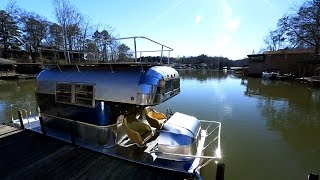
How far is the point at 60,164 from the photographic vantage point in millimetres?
6070

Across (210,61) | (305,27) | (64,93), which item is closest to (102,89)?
(64,93)

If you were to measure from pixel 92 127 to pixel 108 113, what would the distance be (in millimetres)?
719

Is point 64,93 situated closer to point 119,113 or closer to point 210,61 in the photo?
point 119,113

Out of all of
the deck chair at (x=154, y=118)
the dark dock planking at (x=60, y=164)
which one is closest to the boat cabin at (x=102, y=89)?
the deck chair at (x=154, y=118)

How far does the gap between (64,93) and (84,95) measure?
3.00 feet

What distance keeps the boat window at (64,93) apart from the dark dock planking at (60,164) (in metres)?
1.37

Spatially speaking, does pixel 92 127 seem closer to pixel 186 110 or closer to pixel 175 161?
pixel 175 161

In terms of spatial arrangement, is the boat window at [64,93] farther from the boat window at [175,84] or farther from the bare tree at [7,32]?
the bare tree at [7,32]

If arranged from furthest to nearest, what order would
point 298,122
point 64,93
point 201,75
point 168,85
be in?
point 201,75
point 298,122
point 64,93
point 168,85

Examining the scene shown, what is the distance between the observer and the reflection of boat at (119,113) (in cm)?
597

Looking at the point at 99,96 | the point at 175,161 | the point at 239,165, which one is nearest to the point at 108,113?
the point at 99,96

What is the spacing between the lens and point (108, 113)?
676cm

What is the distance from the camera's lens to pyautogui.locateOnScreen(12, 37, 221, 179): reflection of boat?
19.6 ft

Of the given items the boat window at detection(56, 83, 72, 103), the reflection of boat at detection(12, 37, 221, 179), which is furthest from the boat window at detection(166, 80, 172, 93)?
the boat window at detection(56, 83, 72, 103)
